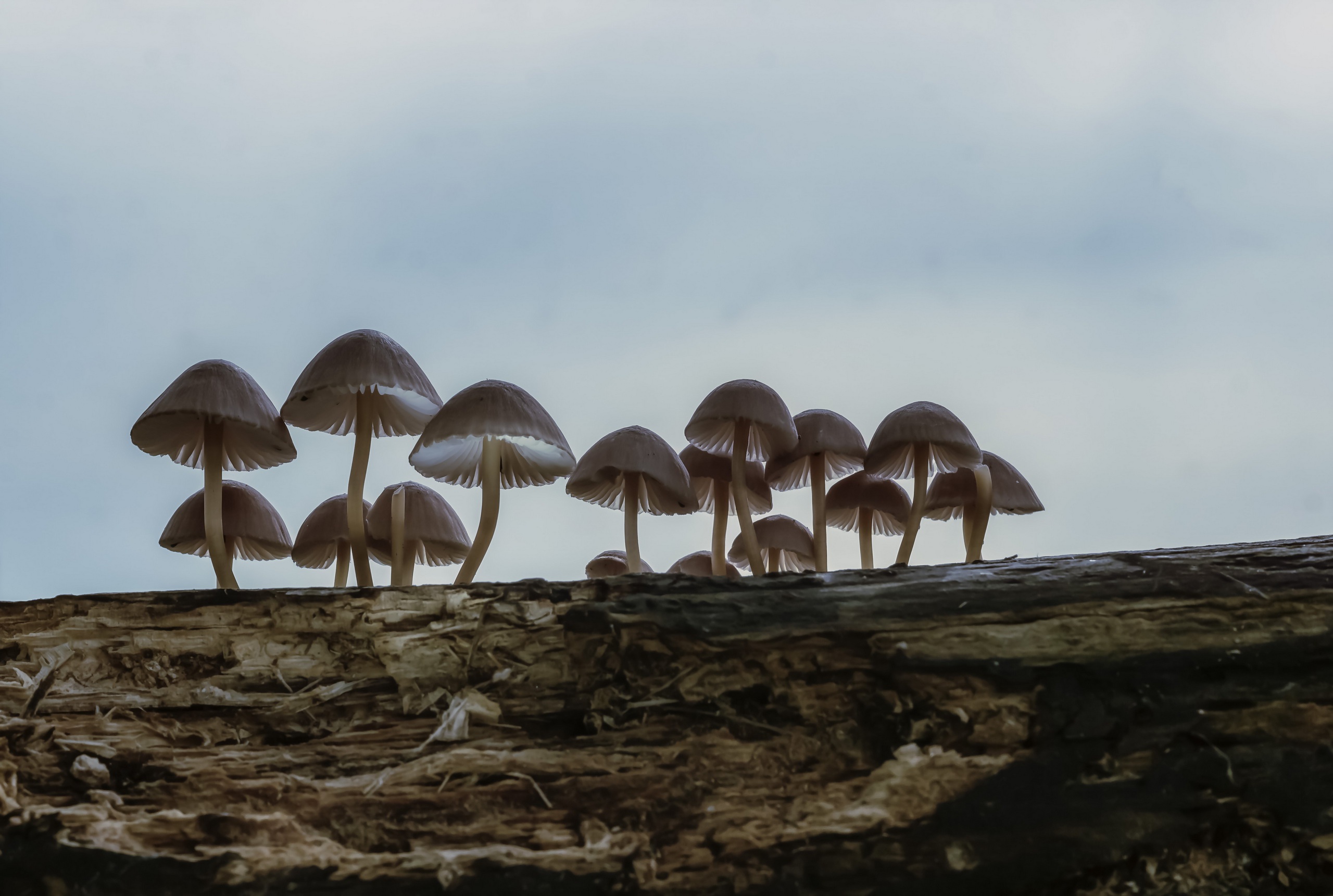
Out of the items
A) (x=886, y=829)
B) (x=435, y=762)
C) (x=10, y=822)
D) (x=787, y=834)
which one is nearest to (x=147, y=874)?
(x=10, y=822)

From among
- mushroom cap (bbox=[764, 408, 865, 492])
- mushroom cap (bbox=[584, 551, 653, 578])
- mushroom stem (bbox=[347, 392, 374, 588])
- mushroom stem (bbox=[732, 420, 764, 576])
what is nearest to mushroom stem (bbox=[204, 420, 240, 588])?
mushroom stem (bbox=[347, 392, 374, 588])

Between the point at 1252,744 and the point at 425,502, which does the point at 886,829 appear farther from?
the point at 425,502

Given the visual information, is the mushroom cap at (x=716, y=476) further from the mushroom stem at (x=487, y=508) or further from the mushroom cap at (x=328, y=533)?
the mushroom cap at (x=328, y=533)

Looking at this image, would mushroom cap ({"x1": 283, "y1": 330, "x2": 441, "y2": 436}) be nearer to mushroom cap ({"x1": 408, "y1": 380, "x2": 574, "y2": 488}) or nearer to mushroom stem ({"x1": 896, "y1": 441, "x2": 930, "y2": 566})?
mushroom cap ({"x1": 408, "y1": 380, "x2": 574, "y2": 488})

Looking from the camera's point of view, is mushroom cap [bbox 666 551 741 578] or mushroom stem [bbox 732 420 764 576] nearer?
mushroom stem [bbox 732 420 764 576]

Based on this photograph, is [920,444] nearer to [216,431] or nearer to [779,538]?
[779,538]
